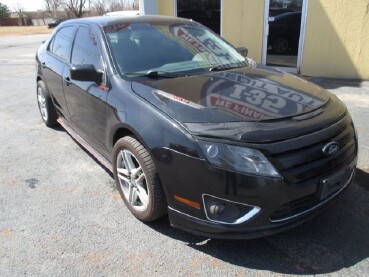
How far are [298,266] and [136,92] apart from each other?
1.78 meters

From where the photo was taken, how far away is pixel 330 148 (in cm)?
248

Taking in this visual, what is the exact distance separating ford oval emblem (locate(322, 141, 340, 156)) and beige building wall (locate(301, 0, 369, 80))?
5968 mm

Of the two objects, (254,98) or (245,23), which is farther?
(245,23)

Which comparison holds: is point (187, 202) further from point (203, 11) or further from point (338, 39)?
point (203, 11)

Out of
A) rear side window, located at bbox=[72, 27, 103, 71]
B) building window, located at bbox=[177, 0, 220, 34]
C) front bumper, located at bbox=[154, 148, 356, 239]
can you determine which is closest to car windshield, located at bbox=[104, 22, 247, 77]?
rear side window, located at bbox=[72, 27, 103, 71]

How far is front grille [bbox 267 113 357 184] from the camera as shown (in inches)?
90.0

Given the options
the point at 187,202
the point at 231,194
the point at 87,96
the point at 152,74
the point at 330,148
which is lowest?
the point at 187,202

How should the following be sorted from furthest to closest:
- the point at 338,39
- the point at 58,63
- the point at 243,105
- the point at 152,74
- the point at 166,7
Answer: the point at 166,7 → the point at 338,39 → the point at 58,63 → the point at 152,74 → the point at 243,105

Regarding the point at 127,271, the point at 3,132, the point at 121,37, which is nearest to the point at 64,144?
the point at 3,132

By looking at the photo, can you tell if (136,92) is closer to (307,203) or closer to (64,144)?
(307,203)

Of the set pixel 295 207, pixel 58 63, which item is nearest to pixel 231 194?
pixel 295 207

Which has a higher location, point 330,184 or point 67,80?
point 67,80

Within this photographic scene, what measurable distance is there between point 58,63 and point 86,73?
1444 millimetres

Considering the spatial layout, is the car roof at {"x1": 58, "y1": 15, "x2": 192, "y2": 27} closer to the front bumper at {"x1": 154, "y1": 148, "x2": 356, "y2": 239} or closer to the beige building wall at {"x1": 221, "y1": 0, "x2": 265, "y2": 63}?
the front bumper at {"x1": 154, "y1": 148, "x2": 356, "y2": 239}
